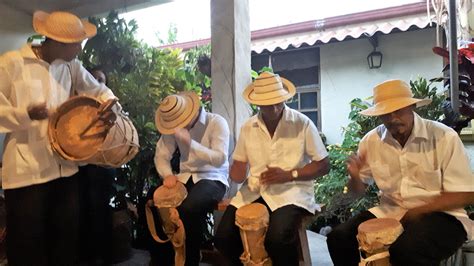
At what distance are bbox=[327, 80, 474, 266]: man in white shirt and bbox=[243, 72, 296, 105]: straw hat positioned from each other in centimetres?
50

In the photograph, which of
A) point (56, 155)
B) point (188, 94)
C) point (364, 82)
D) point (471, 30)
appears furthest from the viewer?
point (364, 82)

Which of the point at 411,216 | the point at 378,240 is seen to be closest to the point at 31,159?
the point at 378,240

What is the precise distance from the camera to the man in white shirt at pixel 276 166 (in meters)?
2.46

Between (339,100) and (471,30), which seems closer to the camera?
(471,30)

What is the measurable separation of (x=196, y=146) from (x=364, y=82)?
260cm

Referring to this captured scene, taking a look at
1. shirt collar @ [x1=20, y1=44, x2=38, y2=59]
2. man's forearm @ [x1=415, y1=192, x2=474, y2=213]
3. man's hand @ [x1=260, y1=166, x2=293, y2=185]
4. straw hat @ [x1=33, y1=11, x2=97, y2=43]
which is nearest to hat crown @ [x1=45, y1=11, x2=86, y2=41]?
straw hat @ [x1=33, y1=11, x2=97, y2=43]

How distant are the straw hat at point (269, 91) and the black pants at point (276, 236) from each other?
569mm

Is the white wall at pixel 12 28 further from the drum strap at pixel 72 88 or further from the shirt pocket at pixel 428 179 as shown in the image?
the shirt pocket at pixel 428 179

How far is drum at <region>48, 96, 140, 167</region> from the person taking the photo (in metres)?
2.49

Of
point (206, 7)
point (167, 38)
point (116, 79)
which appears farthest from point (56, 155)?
point (167, 38)

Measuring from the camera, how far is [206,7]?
144 inches

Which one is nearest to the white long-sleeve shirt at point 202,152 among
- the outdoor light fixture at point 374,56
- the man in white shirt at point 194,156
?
the man in white shirt at point 194,156

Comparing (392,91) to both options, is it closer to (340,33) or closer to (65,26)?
(65,26)

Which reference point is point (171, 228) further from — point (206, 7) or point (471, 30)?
point (471, 30)
